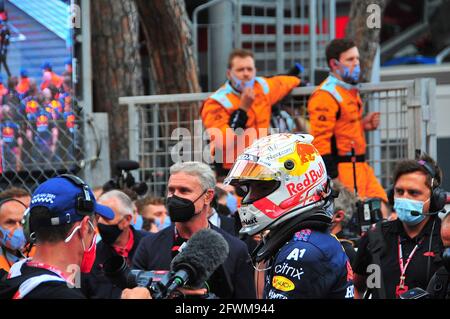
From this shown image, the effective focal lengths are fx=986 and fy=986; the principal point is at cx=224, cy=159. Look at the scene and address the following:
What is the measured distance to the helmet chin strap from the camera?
4379 millimetres

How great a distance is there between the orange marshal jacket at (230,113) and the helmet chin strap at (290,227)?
4.18m

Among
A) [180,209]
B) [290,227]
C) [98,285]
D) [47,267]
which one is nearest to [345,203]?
[180,209]

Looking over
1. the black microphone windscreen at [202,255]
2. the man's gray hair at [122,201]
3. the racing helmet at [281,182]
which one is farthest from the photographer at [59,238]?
the man's gray hair at [122,201]

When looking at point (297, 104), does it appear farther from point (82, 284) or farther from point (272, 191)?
point (272, 191)

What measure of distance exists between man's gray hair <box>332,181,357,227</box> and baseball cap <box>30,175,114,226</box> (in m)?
2.87

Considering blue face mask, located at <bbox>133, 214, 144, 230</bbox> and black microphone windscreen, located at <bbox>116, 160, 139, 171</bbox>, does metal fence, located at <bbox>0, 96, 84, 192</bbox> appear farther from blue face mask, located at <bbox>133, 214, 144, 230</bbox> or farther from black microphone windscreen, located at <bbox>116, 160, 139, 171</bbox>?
blue face mask, located at <bbox>133, 214, 144, 230</bbox>

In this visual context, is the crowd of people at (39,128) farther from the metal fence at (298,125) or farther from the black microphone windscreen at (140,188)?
the metal fence at (298,125)

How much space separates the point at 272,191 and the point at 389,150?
16.5 ft

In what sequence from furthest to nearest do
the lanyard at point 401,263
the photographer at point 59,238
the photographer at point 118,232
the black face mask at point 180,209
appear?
1. the photographer at point 118,232
2. the black face mask at point 180,209
3. the lanyard at point 401,263
4. the photographer at point 59,238

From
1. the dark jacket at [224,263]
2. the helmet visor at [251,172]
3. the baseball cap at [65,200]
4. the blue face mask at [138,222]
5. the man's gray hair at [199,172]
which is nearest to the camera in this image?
the baseball cap at [65,200]

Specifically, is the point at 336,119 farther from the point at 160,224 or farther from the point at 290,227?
the point at 290,227

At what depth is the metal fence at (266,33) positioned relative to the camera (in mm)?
12273

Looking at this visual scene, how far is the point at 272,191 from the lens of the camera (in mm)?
4512

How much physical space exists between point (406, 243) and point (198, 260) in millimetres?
2032
